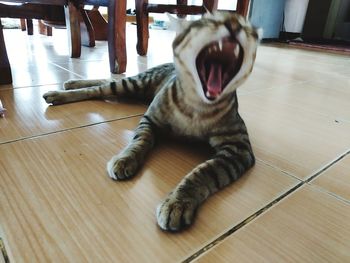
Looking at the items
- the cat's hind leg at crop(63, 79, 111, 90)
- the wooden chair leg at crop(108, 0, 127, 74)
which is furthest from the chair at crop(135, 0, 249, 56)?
the cat's hind leg at crop(63, 79, 111, 90)

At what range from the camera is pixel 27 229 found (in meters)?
0.50

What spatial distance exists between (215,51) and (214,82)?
0.07m

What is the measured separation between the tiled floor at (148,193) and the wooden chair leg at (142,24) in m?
1.26

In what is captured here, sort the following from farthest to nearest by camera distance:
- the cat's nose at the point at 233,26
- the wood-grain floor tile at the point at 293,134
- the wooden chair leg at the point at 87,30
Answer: the wooden chair leg at the point at 87,30
the wood-grain floor tile at the point at 293,134
the cat's nose at the point at 233,26

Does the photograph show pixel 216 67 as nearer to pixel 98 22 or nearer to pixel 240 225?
pixel 240 225

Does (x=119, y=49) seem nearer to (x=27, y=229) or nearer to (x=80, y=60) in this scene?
(x=80, y=60)

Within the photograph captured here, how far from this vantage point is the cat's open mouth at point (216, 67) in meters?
0.64

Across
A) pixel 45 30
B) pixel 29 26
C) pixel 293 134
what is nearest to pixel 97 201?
pixel 293 134

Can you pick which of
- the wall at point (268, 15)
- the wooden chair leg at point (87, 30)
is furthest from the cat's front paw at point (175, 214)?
the wall at point (268, 15)

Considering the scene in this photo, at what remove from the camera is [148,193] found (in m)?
0.63

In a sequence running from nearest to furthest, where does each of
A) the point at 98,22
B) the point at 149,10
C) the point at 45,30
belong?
the point at 149,10 < the point at 98,22 < the point at 45,30

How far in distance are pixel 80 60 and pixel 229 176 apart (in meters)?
1.61

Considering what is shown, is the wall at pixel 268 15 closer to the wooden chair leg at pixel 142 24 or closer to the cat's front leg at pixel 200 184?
the wooden chair leg at pixel 142 24

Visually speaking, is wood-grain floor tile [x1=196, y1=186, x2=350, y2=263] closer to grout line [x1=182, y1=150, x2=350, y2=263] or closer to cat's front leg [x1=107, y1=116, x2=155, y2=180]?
grout line [x1=182, y1=150, x2=350, y2=263]
